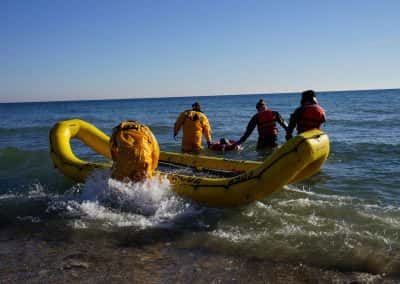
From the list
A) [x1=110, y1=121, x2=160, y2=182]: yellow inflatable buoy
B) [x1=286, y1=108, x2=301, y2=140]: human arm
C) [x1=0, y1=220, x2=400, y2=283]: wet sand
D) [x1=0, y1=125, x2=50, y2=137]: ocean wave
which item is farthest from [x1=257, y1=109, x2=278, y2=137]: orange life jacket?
[x1=0, y1=125, x2=50, y2=137]: ocean wave

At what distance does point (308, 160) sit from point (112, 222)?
2.22 meters

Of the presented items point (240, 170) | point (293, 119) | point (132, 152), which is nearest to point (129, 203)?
point (132, 152)

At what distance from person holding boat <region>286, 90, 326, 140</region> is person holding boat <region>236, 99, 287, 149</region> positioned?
136 centimetres

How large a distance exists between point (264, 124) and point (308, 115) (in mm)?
1890

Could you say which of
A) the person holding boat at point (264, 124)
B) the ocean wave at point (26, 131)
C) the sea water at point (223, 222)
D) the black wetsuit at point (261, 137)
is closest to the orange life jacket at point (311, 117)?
the sea water at point (223, 222)

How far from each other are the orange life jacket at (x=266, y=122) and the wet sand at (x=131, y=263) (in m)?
4.66

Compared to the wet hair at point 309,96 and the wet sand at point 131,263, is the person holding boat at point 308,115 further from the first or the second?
the wet sand at point 131,263

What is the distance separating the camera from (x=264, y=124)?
8.63 metres

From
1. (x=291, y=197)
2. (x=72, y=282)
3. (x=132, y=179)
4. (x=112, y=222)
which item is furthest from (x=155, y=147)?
(x=72, y=282)

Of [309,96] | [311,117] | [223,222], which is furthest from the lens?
[309,96]

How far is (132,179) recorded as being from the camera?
17.2 ft

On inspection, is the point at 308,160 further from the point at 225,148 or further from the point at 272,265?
the point at 225,148

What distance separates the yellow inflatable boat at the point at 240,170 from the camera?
14.1 feet

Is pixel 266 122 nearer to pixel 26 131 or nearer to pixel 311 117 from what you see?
pixel 311 117
